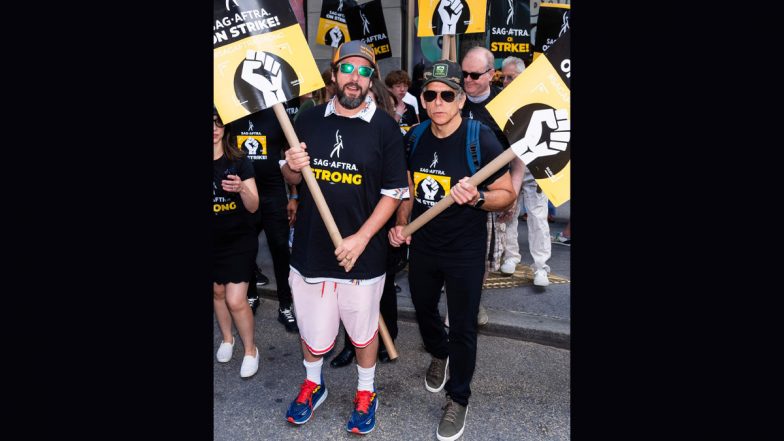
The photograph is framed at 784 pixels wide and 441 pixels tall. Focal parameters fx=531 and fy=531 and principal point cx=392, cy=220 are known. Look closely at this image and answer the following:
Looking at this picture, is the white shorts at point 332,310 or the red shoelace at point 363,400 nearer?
the white shorts at point 332,310

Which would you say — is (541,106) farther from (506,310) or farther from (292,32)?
(506,310)

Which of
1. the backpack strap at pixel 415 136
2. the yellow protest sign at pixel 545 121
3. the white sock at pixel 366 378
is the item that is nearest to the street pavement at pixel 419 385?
the white sock at pixel 366 378

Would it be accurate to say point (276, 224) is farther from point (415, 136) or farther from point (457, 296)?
point (457, 296)

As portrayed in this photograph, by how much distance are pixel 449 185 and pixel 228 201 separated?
1.55 meters

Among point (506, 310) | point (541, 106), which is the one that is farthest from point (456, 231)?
point (506, 310)

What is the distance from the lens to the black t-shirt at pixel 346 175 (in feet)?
9.49

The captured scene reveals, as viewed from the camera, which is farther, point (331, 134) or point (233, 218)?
point (233, 218)

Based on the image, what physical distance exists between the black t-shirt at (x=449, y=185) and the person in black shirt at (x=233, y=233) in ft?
3.85

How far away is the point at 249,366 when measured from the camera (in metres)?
3.96

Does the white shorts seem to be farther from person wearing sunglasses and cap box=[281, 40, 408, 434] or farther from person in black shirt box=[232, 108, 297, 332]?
person in black shirt box=[232, 108, 297, 332]

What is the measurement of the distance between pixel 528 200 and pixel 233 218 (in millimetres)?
3192

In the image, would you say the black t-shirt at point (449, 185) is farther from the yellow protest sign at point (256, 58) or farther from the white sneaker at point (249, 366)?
the white sneaker at point (249, 366)

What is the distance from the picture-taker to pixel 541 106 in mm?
2768

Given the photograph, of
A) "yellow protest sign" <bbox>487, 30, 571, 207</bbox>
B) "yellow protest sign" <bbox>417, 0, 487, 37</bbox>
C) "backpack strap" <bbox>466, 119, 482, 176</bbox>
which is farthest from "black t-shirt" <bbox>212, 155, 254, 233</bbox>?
"yellow protest sign" <bbox>417, 0, 487, 37</bbox>
